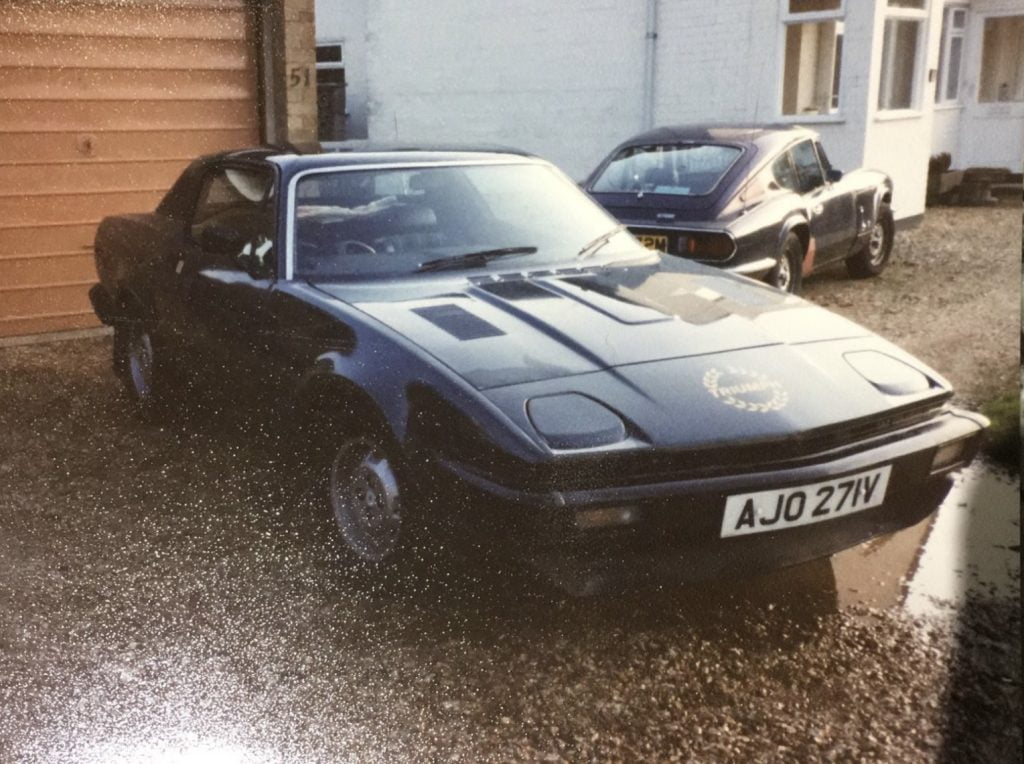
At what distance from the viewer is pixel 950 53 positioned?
17391mm

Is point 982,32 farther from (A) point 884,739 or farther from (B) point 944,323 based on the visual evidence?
(A) point 884,739

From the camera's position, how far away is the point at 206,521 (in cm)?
396

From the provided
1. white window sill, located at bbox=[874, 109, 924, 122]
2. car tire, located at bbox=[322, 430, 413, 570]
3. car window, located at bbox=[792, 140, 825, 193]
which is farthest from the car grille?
white window sill, located at bbox=[874, 109, 924, 122]

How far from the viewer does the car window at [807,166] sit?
8102 millimetres

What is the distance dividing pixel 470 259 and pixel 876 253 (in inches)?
264

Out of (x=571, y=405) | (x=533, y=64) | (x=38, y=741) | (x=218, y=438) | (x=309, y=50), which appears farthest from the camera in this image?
(x=533, y=64)

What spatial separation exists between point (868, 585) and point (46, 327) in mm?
6162

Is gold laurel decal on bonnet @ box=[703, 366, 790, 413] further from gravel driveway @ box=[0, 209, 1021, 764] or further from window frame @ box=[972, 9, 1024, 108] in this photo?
window frame @ box=[972, 9, 1024, 108]

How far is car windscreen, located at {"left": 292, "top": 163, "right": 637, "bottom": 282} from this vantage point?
370 cm

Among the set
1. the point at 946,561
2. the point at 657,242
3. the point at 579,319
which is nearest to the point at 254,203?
the point at 579,319

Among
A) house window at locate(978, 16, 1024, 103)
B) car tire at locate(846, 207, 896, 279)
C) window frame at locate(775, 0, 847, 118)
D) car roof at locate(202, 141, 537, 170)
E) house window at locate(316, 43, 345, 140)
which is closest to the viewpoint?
car roof at locate(202, 141, 537, 170)

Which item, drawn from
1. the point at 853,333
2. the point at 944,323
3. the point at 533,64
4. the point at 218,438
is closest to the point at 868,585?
the point at 853,333

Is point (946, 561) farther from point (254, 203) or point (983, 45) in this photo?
point (983, 45)

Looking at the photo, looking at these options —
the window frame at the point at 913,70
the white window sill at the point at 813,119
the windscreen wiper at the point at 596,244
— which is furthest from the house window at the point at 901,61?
the windscreen wiper at the point at 596,244
